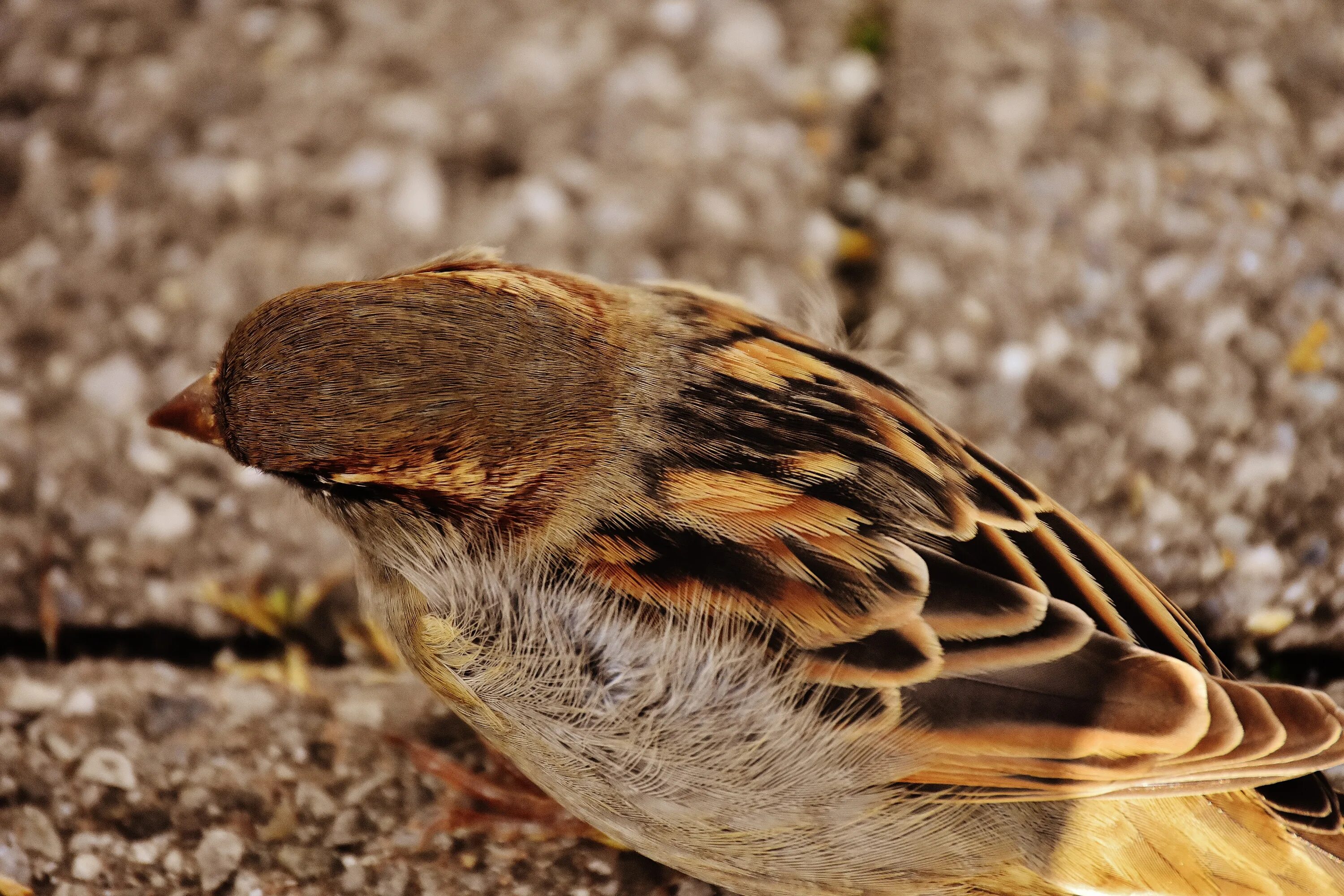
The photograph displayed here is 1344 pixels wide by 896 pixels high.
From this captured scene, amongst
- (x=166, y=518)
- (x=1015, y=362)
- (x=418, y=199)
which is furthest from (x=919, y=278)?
(x=166, y=518)

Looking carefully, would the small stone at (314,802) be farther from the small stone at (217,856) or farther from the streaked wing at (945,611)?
the streaked wing at (945,611)

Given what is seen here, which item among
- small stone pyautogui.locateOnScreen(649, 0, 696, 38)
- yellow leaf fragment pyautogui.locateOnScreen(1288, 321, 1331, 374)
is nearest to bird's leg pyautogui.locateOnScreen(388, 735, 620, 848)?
yellow leaf fragment pyautogui.locateOnScreen(1288, 321, 1331, 374)

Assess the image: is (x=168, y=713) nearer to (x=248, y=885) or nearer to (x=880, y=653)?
(x=248, y=885)

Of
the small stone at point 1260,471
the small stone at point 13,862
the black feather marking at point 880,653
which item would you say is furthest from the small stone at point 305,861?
the small stone at point 1260,471

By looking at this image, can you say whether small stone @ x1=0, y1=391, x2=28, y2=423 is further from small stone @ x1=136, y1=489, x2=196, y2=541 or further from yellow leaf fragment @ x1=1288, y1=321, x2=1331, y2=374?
yellow leaf fragment @ x1=1288, y1=321, x2=1331, y2=374

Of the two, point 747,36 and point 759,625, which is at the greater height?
point 747,36

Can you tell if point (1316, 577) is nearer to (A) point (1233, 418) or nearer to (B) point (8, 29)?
(A) point (1233, 418)

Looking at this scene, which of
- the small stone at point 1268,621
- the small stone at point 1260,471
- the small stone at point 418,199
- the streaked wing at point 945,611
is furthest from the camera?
the small stone at point 418,199
